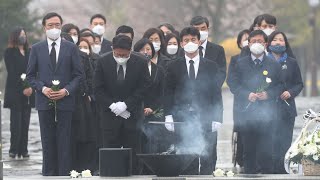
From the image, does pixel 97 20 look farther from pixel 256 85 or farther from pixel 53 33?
pixel 256 85

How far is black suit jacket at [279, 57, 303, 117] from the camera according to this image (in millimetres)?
15961

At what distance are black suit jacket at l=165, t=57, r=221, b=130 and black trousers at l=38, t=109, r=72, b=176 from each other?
4.37 ft

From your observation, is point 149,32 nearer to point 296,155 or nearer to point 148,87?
point 148,87

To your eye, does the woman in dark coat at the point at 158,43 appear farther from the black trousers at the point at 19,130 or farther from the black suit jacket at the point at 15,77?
the black trousers at the point at 19,130

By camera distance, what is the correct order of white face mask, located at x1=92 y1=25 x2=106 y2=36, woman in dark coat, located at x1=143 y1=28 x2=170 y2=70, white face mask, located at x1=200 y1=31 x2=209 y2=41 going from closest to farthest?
white face mask, located at x1=200 y1=31 x2=209 y2=41, woman in dark coat, located at x1=143 y1=28 x2=170 y2=70, white face mask, located at x1=92 y1=25 x2=106 y2=36

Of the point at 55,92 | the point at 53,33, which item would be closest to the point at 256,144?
the point at 55,92

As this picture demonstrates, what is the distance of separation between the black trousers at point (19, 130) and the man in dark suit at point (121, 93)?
5.61 metres

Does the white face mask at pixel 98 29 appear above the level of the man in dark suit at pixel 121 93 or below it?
above

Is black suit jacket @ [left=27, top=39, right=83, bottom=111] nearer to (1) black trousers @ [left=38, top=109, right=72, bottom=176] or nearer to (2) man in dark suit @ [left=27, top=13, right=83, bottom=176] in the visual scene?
(2) man in dark suit @ [left=27, top=13, right=83, bottom=176]

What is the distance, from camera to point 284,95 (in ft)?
51.8

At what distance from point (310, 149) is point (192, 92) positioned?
2.10 metres

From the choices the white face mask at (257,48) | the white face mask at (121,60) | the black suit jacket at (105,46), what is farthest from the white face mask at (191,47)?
the black suit jacket at (105,46)

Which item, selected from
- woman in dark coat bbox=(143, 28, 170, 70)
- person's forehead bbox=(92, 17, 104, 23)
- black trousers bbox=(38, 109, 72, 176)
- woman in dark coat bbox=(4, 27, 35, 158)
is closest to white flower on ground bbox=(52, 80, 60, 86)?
black trousers bbox=(38, 109, 72, 176)

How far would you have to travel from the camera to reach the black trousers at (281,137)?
52.3ft
